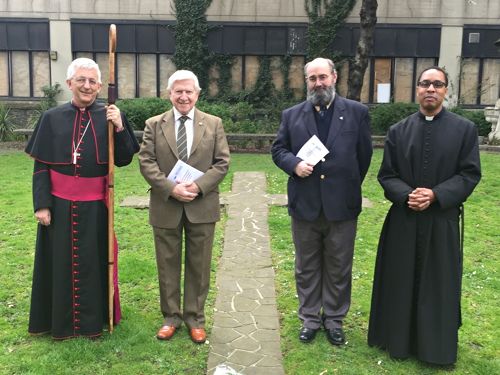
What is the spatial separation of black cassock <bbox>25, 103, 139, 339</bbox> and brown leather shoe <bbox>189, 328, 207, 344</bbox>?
778 millimetres

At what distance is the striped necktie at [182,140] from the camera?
14.9 feet

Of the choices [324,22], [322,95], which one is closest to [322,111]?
[322,95]

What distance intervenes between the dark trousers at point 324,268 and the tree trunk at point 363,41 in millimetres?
13376

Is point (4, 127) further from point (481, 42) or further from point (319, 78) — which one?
point (481, 42)

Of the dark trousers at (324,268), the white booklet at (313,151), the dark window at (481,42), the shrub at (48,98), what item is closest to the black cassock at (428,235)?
the dark trousers at (324,268)

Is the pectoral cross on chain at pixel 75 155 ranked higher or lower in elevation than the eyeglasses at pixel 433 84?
lower

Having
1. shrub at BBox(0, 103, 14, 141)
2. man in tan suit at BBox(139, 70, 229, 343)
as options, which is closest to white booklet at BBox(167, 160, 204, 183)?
man in tan suit at BBox(139, 70, 229, 343)

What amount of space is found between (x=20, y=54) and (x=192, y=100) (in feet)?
62.8

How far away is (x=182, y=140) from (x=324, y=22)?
1710 cm

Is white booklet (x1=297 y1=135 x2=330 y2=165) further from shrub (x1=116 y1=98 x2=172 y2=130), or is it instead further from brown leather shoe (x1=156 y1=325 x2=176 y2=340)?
shrub (x1=116 y1=98 x2=172 y2=130)

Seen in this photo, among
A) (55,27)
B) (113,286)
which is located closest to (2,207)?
(113,286)

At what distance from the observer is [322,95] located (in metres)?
4.53

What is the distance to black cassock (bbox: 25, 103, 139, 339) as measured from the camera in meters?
4.48

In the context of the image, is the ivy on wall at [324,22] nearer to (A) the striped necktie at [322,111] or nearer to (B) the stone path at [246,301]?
(B) the stone path at [246,301]
